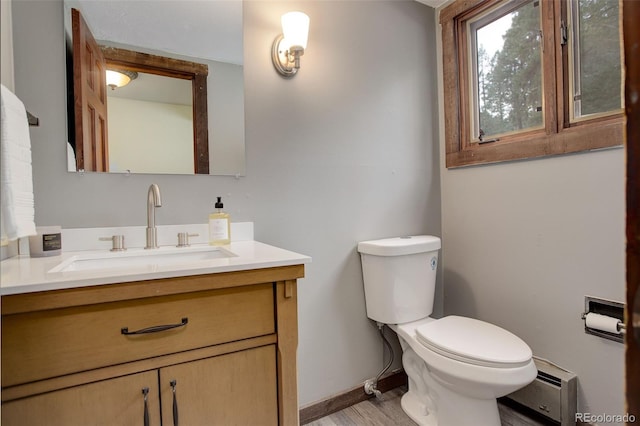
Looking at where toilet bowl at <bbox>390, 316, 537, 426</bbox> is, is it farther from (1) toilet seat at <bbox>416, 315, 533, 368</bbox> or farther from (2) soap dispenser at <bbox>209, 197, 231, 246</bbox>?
(2) soap dispenser at <bbox>209, 197, 231, 246</bbox>

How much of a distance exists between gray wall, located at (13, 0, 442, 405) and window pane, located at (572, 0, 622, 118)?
710mm

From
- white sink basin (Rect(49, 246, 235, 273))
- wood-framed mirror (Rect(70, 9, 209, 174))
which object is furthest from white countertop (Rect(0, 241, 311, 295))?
wood-framed mirror (Rect(70, 9, 209, 174))

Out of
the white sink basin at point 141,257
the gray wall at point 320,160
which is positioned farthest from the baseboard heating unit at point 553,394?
the white sink basin at point 141,257

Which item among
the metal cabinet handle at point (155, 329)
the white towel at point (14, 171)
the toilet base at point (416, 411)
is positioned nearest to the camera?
the white towel at point (14, 171)

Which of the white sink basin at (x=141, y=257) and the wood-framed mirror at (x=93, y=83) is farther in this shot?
the wood-framed mirror at (x=93, y=83)

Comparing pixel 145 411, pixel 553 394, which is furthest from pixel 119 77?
pixel 553 394

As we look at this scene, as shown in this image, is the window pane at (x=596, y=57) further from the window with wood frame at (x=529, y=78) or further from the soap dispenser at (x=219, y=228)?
the soap dispenser at (x=219, y=228)

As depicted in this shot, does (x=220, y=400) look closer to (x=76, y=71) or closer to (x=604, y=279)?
(x=76, y=71)

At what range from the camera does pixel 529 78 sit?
5.46 feet

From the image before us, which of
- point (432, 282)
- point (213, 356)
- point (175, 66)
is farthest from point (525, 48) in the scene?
point (213, 356)

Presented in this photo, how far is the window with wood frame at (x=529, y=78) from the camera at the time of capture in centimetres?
140

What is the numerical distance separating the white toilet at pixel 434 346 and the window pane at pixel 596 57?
2.99ft

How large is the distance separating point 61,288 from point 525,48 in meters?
2.12

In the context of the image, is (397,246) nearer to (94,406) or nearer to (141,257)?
(141,257)
